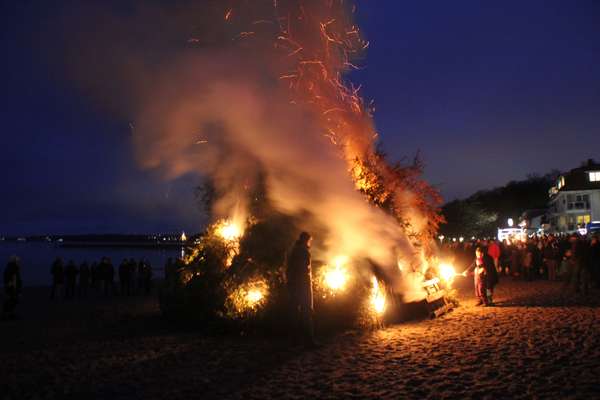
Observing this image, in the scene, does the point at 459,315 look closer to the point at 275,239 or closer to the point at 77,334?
the point at 275,239

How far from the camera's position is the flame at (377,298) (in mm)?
10648

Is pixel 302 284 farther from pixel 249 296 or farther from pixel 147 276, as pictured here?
pixel 147 276

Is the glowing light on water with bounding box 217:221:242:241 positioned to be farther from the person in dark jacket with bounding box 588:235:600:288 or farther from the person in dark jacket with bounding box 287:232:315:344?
the person in dark jacket with bounding box 588:235:600:288

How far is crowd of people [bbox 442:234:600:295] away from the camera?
15.3 meters

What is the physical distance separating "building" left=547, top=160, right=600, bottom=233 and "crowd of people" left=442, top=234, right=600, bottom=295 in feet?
133

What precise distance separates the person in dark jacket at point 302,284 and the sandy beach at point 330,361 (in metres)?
0.57

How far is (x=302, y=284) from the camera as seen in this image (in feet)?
30.0

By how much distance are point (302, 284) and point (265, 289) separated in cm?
166

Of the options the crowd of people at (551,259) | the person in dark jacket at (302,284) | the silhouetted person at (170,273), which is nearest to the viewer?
the person in dark jacket at (302,284)

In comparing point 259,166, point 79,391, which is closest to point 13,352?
point 79,391

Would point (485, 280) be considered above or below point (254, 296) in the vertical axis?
below

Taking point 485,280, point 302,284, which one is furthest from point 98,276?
point 485,280

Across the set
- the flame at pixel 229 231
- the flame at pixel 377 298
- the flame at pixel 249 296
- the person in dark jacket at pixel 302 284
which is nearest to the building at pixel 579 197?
the flame at pixel 377 298

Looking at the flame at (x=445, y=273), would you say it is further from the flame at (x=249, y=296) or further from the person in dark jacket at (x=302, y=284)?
the person in dark jacket at (x=302, y=284)
